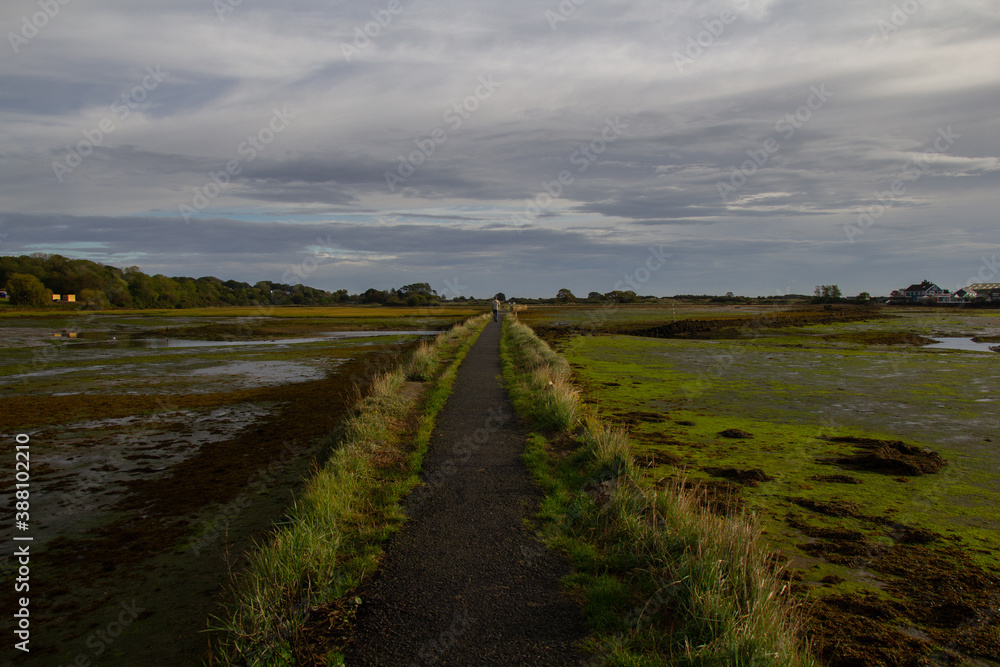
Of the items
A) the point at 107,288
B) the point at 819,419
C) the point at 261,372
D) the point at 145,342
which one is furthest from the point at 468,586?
the point at 107,288

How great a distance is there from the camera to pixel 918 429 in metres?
11.1

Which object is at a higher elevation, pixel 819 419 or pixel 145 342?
→ pixel 145 342

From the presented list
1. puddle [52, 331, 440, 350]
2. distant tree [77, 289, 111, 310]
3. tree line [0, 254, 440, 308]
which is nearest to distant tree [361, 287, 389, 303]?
tree line [0, 254, 440, 308]

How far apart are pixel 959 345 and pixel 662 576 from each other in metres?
34.6

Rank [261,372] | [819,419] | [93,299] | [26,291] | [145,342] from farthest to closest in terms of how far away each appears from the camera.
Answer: [93,299], [26,291], [145,342], [261,372], [819,419]

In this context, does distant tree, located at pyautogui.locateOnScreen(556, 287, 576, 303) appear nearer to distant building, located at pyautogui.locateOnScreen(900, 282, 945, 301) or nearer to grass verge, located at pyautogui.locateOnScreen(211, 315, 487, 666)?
distant building, located at pyautogui.locateOnScreen(900, 282, 945, 301)

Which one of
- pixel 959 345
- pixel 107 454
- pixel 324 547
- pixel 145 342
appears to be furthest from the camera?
pixel 145 342

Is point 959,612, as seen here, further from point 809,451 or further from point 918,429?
point 918,429

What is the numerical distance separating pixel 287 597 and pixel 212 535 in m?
2.99

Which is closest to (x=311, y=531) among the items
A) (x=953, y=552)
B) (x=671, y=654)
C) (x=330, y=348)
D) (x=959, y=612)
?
(x=671, y=654)

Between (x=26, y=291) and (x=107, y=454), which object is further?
(x=26, y=291)

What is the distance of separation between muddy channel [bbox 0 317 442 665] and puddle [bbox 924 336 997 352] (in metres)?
28.6

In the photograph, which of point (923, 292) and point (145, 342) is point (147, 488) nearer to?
point (145, 342)

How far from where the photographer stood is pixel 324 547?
4895mm
